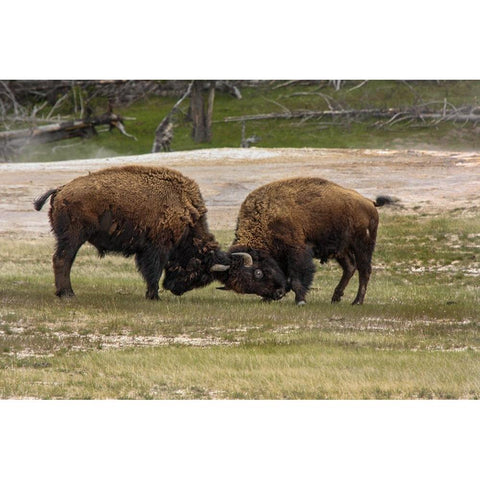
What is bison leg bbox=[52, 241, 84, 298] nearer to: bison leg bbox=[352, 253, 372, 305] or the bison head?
the bison head

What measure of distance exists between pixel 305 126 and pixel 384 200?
4.37 ft

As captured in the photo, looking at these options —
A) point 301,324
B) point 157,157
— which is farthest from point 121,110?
point 301,324

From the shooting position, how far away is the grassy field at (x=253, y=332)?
8672 millimetres

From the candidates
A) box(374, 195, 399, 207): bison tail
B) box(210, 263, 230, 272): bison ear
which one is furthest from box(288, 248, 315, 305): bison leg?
box(374, 195, 399, 207): bison tail

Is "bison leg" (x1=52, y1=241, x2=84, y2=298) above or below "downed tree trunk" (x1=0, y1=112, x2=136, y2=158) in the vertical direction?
below

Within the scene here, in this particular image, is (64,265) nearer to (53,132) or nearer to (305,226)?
(53,132)

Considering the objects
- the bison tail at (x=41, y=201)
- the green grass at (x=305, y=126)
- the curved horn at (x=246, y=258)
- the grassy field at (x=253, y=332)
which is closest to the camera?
the grassy field at (x=253, y=332)

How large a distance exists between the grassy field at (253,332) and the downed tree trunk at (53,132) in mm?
1118

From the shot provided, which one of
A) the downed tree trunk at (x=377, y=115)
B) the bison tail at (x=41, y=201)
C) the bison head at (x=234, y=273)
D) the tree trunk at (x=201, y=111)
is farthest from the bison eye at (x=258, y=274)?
the bison tail at (x=41, y=201)

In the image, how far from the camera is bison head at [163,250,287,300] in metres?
11.4

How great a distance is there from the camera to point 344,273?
11.9 meters

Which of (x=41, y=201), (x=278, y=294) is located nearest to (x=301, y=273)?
(x=278, y=294)

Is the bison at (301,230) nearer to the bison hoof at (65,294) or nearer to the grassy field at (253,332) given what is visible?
the grassy field at (253,332)

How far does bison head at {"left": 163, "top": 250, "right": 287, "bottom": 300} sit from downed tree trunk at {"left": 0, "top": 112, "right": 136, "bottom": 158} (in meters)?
1.77
